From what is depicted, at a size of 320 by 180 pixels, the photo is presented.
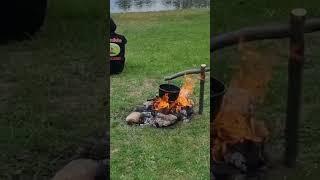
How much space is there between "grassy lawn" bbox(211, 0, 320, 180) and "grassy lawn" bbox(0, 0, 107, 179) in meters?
0.45

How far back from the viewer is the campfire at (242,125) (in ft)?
6.66

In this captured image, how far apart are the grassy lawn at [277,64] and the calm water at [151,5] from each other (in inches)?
5.1

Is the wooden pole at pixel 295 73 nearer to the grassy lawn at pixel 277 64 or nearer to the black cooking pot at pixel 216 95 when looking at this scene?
the grassy lawn at pixel 277 64

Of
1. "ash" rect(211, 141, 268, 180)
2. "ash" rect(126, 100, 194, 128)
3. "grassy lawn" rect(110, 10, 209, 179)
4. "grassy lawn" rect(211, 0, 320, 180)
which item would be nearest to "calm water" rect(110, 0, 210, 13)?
"grassy lawn" rect(110, 10, 209, 179)

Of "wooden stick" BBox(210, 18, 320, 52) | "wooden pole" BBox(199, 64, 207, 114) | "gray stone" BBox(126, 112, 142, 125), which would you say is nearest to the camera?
"wooden stick" BBox(210, 18, 320, 52)

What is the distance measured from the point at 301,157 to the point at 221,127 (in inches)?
16.2

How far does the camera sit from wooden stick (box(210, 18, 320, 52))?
6.23 feet

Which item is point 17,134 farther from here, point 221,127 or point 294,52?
point 294,52

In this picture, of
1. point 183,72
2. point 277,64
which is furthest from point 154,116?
point 277,64

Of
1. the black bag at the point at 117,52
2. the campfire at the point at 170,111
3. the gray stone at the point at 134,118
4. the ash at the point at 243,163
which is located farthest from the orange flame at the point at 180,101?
the ash at the point at 243,163

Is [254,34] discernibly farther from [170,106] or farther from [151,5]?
[170,106]

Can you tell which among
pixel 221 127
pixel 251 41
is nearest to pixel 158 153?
pixel 221 127

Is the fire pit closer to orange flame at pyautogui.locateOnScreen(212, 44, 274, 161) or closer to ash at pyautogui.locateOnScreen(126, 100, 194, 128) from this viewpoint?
ash at pyautogui.locateOnScreen(126, 100, 194, 128)

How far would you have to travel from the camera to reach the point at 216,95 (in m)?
1.95
